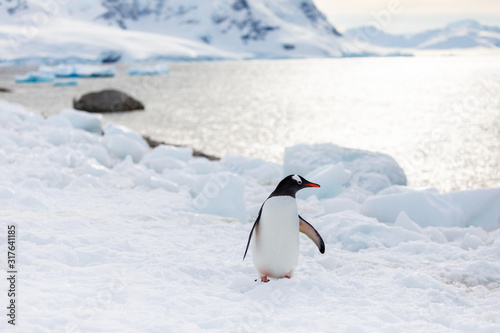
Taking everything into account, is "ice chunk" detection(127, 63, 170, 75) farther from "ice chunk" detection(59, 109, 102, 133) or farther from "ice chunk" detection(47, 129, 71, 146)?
"ice chunk" detection(47, 129, 71, 146)

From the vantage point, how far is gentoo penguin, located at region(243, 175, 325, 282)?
4086 millimetres

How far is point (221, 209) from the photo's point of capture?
23.4 feet

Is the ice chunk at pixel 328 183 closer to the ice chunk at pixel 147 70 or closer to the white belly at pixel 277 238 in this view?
the white belly at pixel 277 238

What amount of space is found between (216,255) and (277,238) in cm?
106

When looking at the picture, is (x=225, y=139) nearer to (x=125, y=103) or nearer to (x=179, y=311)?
(x=125, y=103)

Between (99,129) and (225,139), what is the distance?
A: 701cm

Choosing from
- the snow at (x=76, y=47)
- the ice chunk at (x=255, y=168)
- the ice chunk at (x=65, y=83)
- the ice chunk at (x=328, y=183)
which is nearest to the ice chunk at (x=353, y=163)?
the ice chunk at (x=255, y=168)

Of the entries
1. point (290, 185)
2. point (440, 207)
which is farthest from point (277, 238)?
point (440, 207)

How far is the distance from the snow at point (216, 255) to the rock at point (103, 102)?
18431 millimetres

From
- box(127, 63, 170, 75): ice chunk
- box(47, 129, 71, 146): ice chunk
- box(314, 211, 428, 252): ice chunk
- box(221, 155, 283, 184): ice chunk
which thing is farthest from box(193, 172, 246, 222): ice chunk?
box(127, 63, 170, 75): ice chunk

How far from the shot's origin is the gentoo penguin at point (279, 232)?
4.09 metres

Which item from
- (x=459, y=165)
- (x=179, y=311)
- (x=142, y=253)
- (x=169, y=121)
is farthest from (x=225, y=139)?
(x=179, y=311)

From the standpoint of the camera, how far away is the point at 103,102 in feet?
91.2

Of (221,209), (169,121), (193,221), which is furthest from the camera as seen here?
(169,121)
